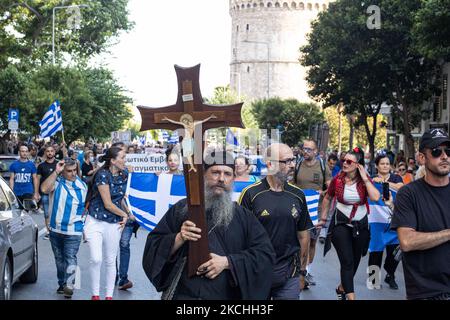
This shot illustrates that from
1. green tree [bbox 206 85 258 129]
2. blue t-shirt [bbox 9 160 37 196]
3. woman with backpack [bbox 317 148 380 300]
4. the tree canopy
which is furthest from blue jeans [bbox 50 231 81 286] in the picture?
green tree [bbox 206 85 258 129]

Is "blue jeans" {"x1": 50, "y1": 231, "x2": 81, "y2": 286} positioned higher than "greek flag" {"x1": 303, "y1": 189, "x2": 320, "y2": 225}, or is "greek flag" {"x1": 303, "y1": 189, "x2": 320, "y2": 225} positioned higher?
"greek flag" {"x1": 303, "y1": 189, "x2": 320, "y2": 225}

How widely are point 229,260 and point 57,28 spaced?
41016 mm

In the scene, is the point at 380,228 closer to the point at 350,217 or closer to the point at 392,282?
the point at 392,282

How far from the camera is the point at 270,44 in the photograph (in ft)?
347

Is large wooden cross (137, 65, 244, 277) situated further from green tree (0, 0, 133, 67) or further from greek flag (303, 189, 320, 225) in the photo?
green tree (0, 0, 133, 67)

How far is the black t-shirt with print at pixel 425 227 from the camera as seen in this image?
5078 millimetres

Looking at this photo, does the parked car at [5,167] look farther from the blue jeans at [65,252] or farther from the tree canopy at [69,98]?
the tree canopy at [69,98]

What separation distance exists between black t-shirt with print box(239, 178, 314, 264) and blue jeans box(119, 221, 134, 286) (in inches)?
137

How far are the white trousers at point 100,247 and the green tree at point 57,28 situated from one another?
26639 millimetres

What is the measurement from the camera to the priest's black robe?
194 inches

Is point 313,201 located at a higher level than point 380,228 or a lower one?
higher

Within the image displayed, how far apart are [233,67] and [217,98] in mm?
18406

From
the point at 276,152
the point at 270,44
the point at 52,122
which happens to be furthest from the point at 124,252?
the point at 270,44

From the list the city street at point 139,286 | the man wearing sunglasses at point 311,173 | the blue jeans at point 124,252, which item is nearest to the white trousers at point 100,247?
the city street at point 139,286
